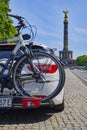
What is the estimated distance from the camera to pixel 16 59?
23.7 feet

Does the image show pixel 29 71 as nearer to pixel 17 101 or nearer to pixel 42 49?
pixel 17 101

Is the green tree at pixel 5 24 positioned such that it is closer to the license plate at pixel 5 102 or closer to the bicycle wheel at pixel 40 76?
the bicycle wheel at pixel 40 76

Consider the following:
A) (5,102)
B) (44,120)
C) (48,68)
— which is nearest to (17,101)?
(5,102)

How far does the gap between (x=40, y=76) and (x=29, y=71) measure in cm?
20

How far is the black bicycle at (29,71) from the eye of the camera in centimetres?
698

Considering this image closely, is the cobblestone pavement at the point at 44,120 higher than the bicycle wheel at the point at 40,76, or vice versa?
the bicycle wheel at the point at 40,76

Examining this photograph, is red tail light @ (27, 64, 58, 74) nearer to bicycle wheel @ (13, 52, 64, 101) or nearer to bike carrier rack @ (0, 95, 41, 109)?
bicycle wheel @ (13, 52, 64, 101)

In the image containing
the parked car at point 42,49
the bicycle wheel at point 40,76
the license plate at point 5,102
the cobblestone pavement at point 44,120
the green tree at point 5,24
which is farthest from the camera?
the green tree at point 5,24

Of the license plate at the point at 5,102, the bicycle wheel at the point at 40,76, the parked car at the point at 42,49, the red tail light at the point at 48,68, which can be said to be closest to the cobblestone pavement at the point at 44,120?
the parked car at the point at 42,49

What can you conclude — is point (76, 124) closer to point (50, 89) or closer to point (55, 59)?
point (50, 89)

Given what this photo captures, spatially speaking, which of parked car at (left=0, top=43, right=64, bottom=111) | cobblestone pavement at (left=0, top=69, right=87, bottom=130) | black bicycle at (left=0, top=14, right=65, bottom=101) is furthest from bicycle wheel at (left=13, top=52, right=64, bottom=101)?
cobblestone pavement at (left=0, top=69, right=87, bottom=130)

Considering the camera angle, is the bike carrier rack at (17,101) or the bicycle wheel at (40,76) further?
the bicycle wheel at (40,76)

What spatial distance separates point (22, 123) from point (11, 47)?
1508 mm

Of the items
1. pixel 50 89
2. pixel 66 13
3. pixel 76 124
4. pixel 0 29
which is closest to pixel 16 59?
pixel 50 89
